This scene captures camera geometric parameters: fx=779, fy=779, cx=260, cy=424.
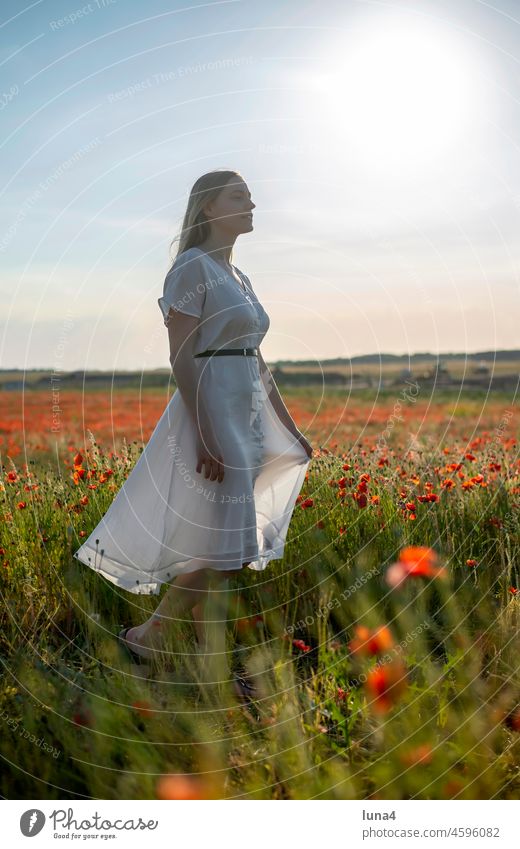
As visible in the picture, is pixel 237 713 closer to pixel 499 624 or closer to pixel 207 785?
pixel 207 785

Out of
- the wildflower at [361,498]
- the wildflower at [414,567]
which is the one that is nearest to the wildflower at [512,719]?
the wildflower at [414,567]

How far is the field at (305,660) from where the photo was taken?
2.56 metres

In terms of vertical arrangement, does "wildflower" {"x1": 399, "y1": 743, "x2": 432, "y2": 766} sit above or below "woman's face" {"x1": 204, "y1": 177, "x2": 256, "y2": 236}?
below

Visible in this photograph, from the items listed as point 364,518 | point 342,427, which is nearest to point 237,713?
point 364,518

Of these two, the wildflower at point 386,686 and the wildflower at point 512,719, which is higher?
the wildflower at point 386,686

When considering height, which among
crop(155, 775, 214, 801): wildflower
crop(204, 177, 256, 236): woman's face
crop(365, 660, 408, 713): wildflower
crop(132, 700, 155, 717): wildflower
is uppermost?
crop(204, 177, 256, 236): woman's face

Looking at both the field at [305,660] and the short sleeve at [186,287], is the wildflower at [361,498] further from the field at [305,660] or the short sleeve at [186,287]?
the short sleeve at [186,287]

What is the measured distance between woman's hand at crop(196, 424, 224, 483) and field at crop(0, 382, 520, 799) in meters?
0.64

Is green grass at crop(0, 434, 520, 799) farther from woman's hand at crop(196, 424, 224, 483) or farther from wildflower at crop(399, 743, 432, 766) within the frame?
woman's hand at crop(196, 424, 224, 483)

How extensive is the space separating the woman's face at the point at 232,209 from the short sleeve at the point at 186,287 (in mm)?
217

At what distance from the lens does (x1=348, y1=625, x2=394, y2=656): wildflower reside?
307cm
